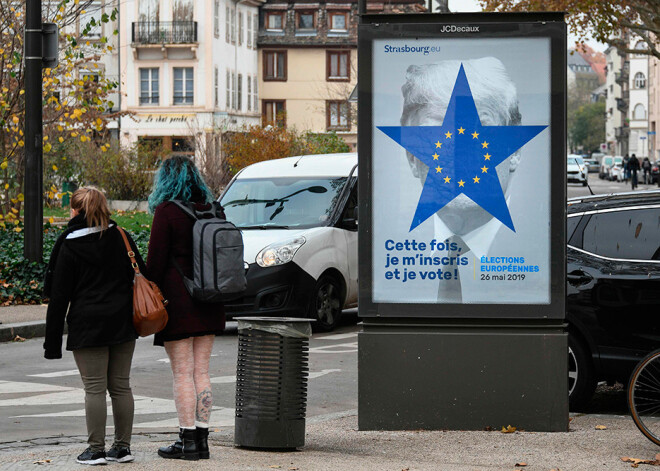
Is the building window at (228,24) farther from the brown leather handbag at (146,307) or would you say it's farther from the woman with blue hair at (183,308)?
the brown leather handbag at (146,307)

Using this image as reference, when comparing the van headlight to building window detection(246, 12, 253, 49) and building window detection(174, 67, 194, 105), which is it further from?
building window detection(246, 12, 253, 49)

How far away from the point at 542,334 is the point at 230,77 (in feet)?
211

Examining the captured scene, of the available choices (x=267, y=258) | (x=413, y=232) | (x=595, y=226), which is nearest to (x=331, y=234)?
(x=267, y=258)

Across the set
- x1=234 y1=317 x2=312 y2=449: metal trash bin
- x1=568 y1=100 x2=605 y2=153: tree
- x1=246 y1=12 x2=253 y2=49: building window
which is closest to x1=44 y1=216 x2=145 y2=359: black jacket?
x1=234 y1=317 x2=312 y2=449: metal trash bin

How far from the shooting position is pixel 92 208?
6938 millimetres

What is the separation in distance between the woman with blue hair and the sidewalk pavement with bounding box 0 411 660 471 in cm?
21

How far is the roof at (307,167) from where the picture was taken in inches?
611

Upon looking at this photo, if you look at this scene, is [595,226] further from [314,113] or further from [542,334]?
[314,113]

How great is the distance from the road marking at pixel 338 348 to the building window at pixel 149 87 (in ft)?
186

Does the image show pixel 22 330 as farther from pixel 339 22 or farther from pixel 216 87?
pixel 339 22

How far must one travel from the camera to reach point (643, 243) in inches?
367

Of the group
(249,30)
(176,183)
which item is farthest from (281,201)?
(249,30)

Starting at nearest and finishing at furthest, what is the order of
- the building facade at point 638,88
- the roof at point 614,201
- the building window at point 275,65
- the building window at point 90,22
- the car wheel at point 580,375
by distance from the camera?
the car wheel at point 580,375, the roof at point 614,201, the building window at point 90,22, the building window at point 275,65, the building facade at point 638,88

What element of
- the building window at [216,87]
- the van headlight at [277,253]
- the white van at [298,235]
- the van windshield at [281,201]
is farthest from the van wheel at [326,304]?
the building window at [216,87]
